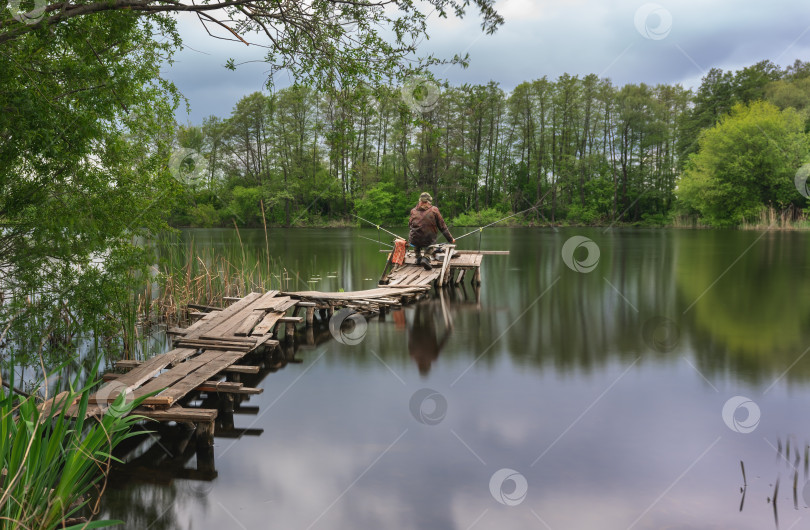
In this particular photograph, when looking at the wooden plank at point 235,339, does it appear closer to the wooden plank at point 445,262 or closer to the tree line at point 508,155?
the wooden plank at point 445,262

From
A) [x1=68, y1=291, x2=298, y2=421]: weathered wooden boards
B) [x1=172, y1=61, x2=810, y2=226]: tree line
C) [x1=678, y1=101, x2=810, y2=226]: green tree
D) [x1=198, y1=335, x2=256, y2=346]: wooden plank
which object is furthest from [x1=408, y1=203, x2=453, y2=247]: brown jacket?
[x1=172, y1=61, x2=810, y2=226]: tree line

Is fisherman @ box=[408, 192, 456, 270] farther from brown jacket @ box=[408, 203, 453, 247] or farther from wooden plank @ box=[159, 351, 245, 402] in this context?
wooden plank @ box=[159, 351, 245, 402]

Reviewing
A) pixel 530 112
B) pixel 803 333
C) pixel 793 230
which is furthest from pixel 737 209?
pixel 803 333

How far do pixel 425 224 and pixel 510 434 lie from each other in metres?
8.56

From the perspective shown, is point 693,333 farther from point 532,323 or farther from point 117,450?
point 117,450

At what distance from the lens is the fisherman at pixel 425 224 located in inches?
529

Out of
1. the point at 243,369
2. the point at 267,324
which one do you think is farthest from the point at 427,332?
the point at 243,369

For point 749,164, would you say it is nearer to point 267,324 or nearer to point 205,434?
point 267,324

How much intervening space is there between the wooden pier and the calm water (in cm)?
31

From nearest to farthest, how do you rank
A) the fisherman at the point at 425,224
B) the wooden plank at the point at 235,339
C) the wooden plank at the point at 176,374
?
1. the wooden plank at the point at 176,374
2. the wooden plank at the point at 235,339
3. the fisherman at the point at 425,224

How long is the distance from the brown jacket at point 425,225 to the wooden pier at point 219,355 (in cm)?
85

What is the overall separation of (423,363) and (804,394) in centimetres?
425

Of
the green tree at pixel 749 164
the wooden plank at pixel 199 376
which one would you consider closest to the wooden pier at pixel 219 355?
the wooden plank at pixel 199 376

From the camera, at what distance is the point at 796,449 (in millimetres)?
4957
